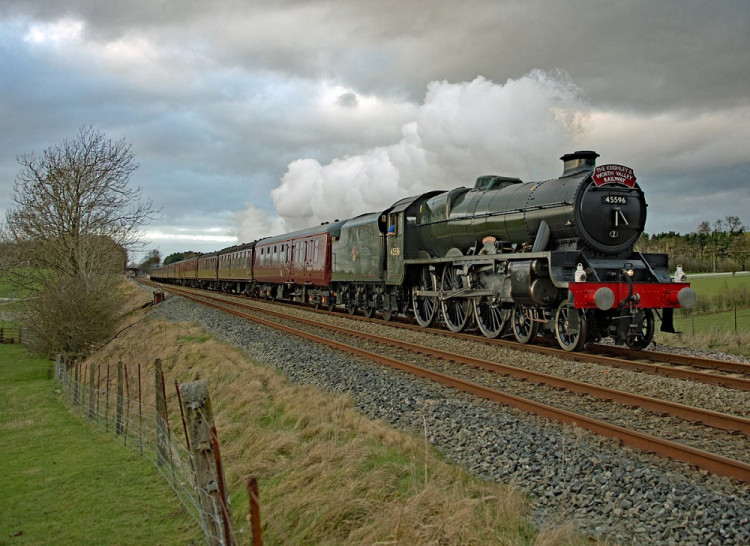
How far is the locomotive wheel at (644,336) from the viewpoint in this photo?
10602mm

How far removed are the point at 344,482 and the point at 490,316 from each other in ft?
30.2

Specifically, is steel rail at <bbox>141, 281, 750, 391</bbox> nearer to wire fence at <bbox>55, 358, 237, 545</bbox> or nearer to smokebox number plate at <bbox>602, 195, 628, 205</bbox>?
smokebox number plate at <bbox>602, 195, 628, 205</bbox>

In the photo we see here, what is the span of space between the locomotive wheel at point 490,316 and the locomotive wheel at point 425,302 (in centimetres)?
186

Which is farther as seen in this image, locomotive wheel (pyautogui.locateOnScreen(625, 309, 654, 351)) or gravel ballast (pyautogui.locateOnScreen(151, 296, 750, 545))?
locomotive wheel (pyautogui.locateOnScreen(625, 309, 654, 351))

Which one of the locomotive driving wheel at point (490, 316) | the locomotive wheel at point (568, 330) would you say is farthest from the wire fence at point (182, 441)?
the locomotive wheel at point (568, 330)

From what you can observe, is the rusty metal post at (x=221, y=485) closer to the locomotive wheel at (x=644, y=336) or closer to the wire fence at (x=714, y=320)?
the locomotive wheel at (x=644, y=336)

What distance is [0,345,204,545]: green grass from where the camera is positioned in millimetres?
5070

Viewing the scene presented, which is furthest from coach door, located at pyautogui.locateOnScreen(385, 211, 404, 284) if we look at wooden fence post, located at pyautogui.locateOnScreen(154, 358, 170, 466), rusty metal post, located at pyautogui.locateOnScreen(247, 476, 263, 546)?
rusty metal post, located at pyautogui.locateOnScreen(247, 476, 263, 546)

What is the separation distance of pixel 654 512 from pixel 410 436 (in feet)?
8.43

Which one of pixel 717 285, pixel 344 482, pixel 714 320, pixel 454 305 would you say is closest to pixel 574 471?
pixel 344 482

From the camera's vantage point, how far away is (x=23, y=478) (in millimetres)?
7297

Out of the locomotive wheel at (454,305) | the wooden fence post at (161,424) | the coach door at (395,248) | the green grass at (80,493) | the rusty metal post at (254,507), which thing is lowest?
the green grass at (80,493)

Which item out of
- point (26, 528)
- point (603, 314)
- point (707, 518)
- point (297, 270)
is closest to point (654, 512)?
point (707, 518)

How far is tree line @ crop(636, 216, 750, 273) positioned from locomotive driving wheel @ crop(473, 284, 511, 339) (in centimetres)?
5481
